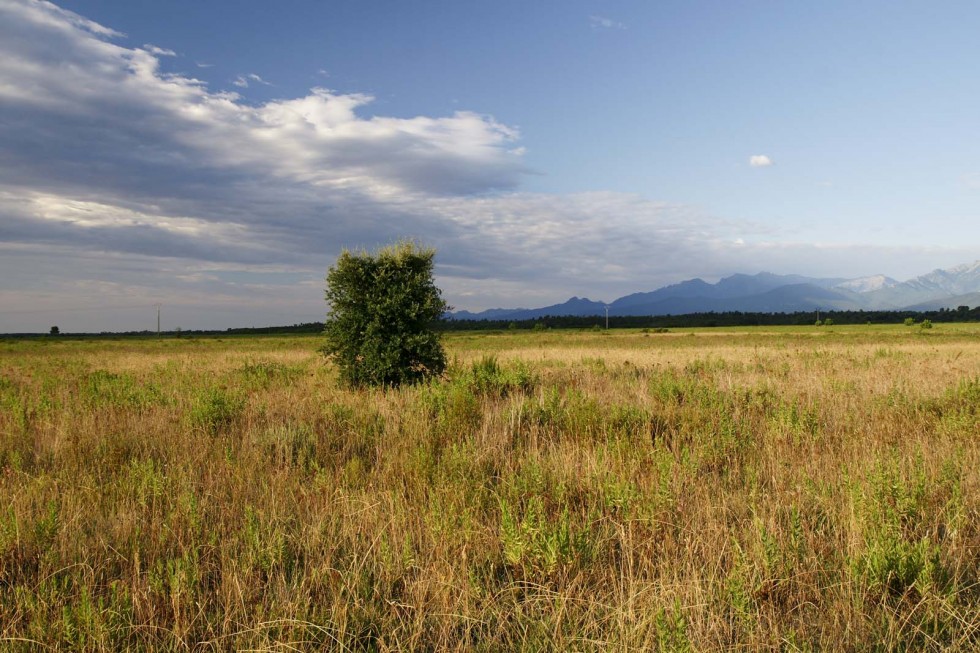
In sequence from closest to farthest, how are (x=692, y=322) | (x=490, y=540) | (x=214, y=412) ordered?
1. (x=490, y=540)
2. (x=214, y=412)
3. (x=692, y=322)

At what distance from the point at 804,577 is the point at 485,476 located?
9.88 feet

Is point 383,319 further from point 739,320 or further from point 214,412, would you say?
point 739,320

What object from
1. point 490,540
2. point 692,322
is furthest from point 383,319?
point 692,322

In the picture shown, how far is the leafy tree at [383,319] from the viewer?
1575 cm

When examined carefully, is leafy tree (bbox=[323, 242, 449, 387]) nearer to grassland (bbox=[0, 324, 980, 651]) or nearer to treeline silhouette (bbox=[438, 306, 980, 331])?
grassland (bbox=[0, 324, 980, 651])

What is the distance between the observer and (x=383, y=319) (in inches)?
629

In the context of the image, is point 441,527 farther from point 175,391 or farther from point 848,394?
point 175,391

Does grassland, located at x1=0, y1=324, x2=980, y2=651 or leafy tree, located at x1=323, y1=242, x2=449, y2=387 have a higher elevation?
leafy tree, located at x1=323, y1=242, x2=449, y2=387

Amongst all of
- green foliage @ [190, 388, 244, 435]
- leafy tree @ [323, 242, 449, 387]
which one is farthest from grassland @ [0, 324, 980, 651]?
leafy tree @ [323, 242, 449, 387]

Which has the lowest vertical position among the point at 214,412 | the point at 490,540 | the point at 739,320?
the point at 490,540

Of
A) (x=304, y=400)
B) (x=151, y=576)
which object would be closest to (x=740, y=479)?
(x=151, y=576)

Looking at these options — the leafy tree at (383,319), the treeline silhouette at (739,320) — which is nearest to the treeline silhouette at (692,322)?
the treeline silhouette at (739,320)

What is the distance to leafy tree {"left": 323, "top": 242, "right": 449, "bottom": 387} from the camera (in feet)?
51.7

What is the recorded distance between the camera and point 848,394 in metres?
11.4
